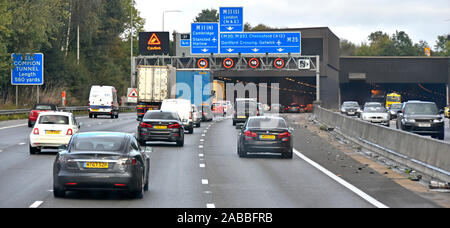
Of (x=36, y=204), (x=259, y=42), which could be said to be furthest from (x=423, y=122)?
(x=259, y=42)

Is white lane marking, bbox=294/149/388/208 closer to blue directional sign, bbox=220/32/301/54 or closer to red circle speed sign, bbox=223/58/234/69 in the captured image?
blue directional sign, bbox=220/32/301/54

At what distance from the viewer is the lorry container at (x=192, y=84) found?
5138 cm

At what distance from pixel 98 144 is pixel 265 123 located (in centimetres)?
1156

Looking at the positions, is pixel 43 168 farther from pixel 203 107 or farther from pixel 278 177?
pixel 203 107

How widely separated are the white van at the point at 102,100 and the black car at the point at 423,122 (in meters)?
29.1

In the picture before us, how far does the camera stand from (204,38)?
2608 inches

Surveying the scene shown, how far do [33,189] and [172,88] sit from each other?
116 ft

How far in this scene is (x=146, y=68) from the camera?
5062cm

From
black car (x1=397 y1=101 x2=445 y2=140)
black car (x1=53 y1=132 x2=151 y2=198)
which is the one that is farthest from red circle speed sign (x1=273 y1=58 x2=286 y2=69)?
black car (x1=53 y1=132 x2=151 y2=198)

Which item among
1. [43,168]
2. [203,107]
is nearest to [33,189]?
[43,168]

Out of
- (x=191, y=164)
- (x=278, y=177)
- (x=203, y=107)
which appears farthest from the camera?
(x=203, y=107)

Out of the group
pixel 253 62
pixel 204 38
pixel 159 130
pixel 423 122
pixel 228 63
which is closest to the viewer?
pixel 159 130

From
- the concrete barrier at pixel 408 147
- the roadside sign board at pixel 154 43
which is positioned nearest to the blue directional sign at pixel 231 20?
the roadside sign board at pixel 154 43

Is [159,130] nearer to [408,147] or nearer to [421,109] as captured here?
[408,147]
